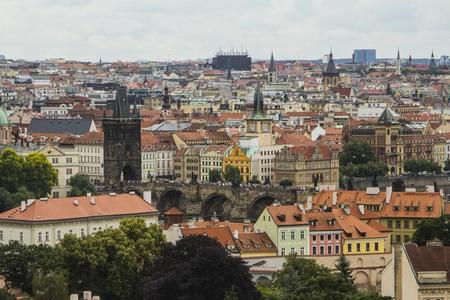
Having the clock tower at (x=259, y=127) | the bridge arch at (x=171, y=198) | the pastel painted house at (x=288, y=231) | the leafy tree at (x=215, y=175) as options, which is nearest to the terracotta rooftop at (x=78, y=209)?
the pastel painted house at (x=288, y=231)

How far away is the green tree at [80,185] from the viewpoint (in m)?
105

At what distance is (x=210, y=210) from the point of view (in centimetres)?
11038

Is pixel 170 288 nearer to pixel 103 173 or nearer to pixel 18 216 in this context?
pixel 18 216

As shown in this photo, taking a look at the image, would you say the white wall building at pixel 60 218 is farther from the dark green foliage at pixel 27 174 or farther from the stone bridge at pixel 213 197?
the stone bridge at pixel 213 197

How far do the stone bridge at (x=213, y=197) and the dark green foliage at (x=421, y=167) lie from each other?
19455 millimetres

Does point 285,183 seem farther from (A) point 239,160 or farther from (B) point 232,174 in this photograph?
(A) point 239,160

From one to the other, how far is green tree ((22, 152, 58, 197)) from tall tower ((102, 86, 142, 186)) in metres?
15.4

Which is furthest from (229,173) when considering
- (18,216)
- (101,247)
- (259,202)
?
(101,247)

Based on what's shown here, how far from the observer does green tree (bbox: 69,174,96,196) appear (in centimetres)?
10497

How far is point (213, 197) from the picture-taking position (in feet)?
367

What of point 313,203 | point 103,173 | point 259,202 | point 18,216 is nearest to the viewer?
point 18,216

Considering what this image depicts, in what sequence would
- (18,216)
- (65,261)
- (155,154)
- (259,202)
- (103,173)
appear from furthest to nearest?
(155,154)
(103,173)
(259,202)
(18,216)
(65,261)

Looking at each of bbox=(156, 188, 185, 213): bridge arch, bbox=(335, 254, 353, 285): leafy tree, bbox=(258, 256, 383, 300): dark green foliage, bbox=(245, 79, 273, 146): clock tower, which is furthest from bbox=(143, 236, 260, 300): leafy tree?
bbox=(245, 79, 273, 146): clock tower

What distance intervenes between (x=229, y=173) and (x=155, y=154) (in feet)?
31.4
